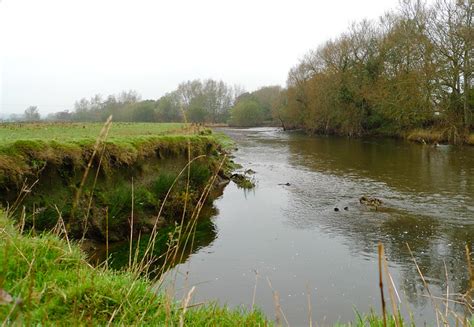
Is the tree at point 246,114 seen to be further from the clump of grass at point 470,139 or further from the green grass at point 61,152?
the green grass at point 61,152

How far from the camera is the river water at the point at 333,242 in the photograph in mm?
6672

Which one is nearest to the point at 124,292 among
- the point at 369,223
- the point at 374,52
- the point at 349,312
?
the point at 349,312

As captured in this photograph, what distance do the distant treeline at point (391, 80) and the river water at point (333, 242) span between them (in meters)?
8.37

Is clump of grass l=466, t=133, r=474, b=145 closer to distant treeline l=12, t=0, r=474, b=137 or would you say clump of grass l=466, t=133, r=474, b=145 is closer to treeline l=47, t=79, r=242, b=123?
distant treeline l=12, t=0, r=474, b=137

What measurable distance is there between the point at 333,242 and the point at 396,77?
110 feet

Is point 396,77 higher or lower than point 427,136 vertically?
higher

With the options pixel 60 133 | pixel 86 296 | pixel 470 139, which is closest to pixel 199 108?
pixel 470 139

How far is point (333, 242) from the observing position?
9.51 meters

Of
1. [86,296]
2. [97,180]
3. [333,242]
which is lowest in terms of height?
[333,242]

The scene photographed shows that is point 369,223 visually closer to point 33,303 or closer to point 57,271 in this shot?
point 57,271

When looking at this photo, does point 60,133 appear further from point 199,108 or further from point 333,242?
point 199,108

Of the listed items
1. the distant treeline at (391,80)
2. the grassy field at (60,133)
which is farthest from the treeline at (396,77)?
the grassy field at (60,133)

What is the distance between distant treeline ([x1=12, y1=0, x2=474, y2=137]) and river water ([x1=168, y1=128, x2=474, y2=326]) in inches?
329

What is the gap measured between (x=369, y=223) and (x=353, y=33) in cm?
4039
